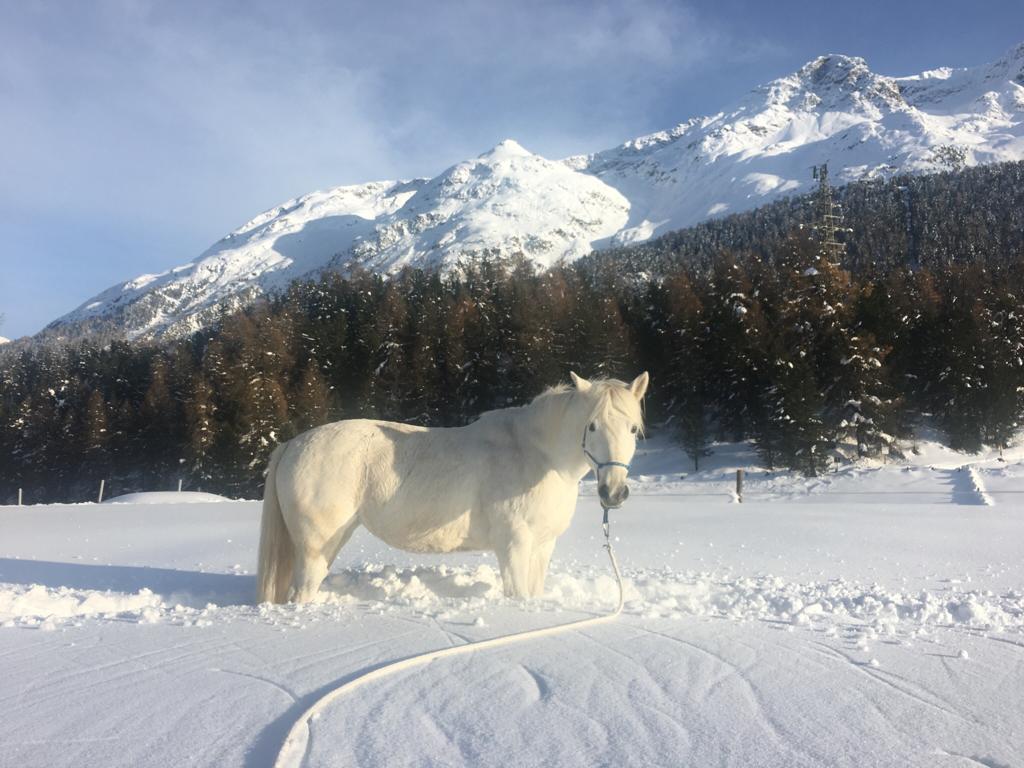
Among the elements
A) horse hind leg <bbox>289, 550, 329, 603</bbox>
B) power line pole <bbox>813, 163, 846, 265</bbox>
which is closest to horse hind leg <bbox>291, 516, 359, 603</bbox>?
horse hind leg <bbox>289, 550, 329, 603</bbox>

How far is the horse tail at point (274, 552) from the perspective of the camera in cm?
533

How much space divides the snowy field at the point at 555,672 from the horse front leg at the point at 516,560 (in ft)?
0.76

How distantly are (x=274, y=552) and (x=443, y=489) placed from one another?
1.68 metres

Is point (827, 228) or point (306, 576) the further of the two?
point (827, 228)

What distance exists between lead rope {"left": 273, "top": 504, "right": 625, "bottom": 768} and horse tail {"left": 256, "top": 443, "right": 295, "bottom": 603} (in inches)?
111

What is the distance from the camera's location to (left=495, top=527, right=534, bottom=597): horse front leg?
4.82 m

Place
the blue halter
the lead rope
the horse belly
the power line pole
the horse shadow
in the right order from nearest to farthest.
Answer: the lead rope
the blue halter
the horse belly
the horse shadow
the power line pole

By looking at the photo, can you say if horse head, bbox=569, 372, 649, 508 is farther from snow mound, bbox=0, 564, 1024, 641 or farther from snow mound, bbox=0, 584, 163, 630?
snow mound, bbox=0, 584, 163, 630

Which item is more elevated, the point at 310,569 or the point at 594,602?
the point at 310,569

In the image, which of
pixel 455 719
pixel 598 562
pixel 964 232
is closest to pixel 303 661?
pixel 455 719

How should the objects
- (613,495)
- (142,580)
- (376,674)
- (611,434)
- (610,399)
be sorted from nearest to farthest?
(376,674), (613,495), (611,434), (610,399), (142,580)

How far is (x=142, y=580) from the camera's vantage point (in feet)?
22.9

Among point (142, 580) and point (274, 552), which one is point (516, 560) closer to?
point (274, 552)

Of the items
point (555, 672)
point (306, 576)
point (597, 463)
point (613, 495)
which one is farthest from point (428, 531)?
point (555, 672)
